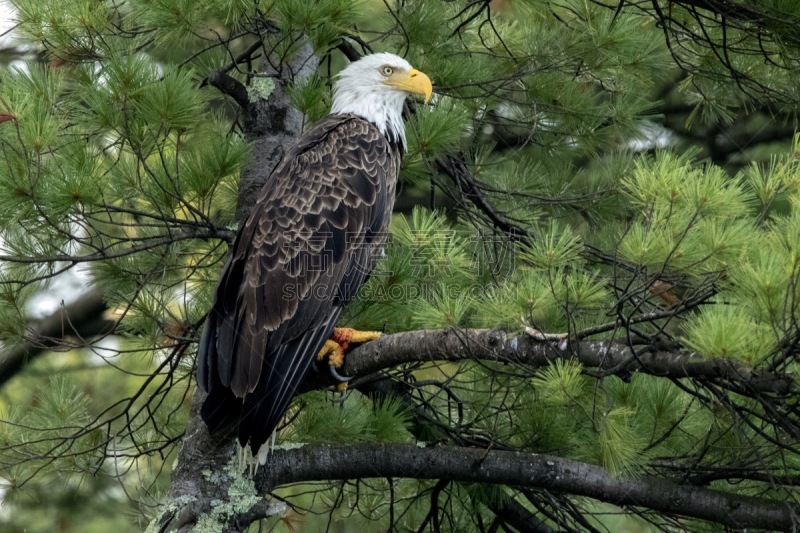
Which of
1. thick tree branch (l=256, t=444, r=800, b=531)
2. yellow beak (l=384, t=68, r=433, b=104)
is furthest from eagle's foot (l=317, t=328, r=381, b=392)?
yellow beak (l=384, t=68, r=433, b=104)

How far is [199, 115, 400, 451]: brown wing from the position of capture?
367 cm

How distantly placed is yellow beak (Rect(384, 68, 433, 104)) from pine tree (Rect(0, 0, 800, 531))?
93 mm

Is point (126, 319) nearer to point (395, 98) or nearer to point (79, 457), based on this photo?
point (79, 457)

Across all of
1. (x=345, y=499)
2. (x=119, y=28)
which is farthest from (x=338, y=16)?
(x=345, y=499)

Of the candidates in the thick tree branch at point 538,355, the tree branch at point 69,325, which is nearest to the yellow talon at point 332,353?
the thick tree branch at point 538,355

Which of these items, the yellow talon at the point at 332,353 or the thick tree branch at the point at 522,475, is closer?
the thick tree branch at the point at 522,475

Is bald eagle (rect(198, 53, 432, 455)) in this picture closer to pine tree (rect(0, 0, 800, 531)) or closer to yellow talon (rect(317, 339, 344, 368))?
yellow talon (rect(317, 339, 344, 368))

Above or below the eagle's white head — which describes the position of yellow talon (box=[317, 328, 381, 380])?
below

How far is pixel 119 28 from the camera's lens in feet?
12.9

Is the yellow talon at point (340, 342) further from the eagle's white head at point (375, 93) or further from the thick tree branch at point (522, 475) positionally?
the eagle's white head at point (375, 93)

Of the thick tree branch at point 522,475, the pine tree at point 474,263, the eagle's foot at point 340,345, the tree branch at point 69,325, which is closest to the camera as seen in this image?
the pine tree at point 474,263

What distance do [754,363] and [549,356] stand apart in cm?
75

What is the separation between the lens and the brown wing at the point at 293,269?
3.67 metres

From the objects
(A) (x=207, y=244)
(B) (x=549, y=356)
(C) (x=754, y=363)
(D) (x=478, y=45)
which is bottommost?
(C) (x=754, y=363)
